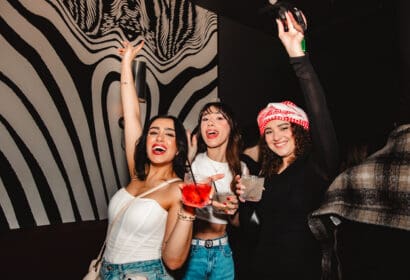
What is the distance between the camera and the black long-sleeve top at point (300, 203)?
1.40 meters

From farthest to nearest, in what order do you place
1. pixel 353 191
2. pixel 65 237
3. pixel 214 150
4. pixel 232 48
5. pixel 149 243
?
1. pixel 232 48
2. pixel 65 237
3. pixel 214 150
4. pixel 149 243
5. pixel 353 191

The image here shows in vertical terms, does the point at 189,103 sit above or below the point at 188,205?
above

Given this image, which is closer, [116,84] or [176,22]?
[116,84]

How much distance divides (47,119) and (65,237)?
107 centimetres

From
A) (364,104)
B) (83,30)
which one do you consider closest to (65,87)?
(83,30)

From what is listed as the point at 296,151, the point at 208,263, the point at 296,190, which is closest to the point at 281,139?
the point at 296,151

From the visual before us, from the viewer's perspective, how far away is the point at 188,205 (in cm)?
130

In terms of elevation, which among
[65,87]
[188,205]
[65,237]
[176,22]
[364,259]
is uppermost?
[176,22]

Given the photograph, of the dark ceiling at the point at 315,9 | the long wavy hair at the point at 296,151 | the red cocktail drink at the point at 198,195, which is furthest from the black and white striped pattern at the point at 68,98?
the red cocktail drink at the point at 198,195

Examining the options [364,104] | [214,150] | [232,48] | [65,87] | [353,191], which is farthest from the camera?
[232,48]

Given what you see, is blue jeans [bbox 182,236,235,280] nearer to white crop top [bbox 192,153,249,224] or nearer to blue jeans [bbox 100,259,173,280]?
white crop top [bbox 192,153,249,224]

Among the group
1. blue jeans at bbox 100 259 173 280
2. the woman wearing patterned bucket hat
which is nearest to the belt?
the woman wearing patterned bucket hat

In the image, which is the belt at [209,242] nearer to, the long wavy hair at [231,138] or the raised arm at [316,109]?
the long wavy hair at [231,138]

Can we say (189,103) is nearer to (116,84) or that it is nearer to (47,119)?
(116,84)
